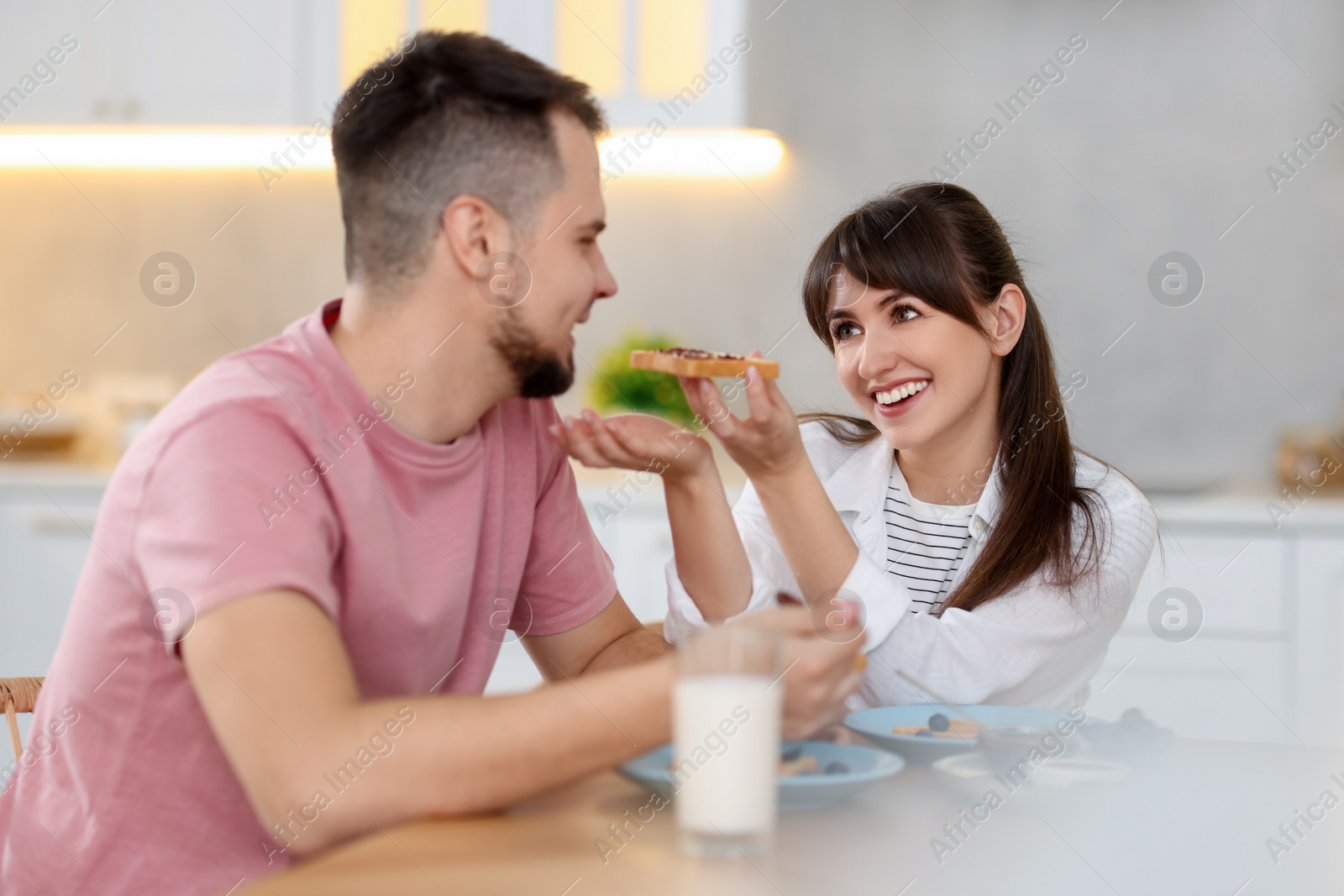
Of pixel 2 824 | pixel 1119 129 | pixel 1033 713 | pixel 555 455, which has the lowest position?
pixel 2 824

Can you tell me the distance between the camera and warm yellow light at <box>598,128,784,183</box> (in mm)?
2982

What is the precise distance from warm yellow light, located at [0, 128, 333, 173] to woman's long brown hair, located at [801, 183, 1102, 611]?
6.11 ft

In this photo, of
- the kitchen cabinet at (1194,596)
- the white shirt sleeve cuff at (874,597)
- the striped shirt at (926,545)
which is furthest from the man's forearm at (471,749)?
the kitchen cabinet at (1194,596)

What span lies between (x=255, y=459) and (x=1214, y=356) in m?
2.67

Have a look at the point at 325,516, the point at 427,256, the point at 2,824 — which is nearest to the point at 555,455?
the point at 427,256

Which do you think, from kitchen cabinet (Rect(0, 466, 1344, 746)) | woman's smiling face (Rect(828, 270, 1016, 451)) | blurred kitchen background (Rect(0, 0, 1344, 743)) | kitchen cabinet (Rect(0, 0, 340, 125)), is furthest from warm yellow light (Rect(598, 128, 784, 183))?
woman's smiling face (Rect(828, 270, 1016, 451))

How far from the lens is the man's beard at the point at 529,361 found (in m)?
1.19

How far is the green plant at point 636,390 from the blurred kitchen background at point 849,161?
0.22 metres

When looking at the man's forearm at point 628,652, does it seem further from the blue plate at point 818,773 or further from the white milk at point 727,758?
the white milk at point 727,758

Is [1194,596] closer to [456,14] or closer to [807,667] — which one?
[807,667]

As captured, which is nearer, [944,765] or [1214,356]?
[944,765]

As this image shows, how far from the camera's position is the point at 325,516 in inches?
38.9

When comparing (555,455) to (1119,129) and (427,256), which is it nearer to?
(427,256)

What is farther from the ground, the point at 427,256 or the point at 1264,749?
the point at 427,256
